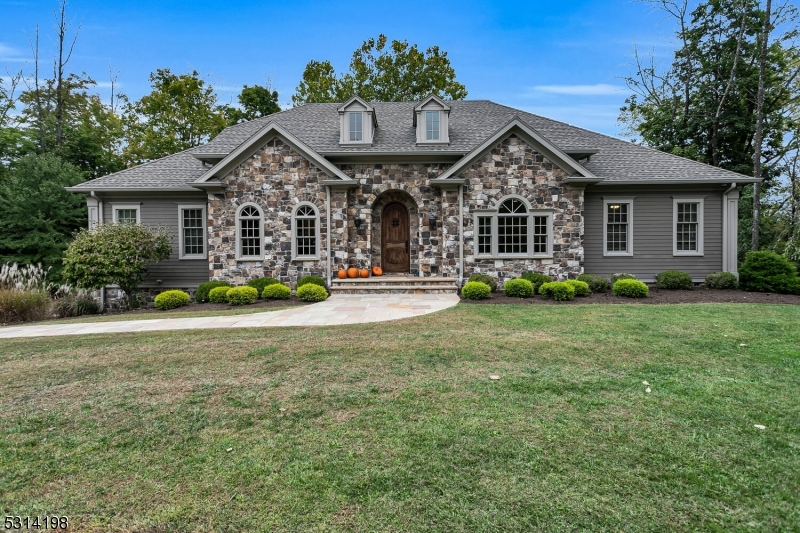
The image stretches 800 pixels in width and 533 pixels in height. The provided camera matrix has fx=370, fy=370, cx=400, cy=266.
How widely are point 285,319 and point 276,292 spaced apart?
10.9 feet

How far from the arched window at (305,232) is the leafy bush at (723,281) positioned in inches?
544

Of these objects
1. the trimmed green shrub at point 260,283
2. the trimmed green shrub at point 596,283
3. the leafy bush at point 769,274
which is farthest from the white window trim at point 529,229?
the trimmed green shrub at point 260,283

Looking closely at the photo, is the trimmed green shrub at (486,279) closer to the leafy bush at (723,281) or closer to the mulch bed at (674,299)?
the mulch bed at (674,299)

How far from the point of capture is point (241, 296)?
11062 millimetres

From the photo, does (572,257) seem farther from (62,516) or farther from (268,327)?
(62,516)

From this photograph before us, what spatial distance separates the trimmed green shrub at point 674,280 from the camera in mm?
12672

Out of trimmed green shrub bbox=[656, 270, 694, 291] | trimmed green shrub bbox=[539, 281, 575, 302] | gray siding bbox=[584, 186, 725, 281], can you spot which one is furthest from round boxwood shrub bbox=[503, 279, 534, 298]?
trimmed green shrub bbox=[656, 270, 694, 291]

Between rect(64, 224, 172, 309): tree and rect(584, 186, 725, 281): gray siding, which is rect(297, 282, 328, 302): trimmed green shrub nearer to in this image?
rect(64, 224, 172, 309): tree

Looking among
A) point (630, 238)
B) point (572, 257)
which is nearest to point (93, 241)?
point (572, 257)

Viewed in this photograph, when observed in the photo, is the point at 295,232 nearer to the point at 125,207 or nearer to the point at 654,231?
the point at 125,207

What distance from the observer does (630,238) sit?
45.2 ft

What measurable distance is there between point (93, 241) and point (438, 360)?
12136mm

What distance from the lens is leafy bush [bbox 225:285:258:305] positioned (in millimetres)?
11062

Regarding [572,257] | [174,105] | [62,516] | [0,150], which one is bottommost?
[62,516]
